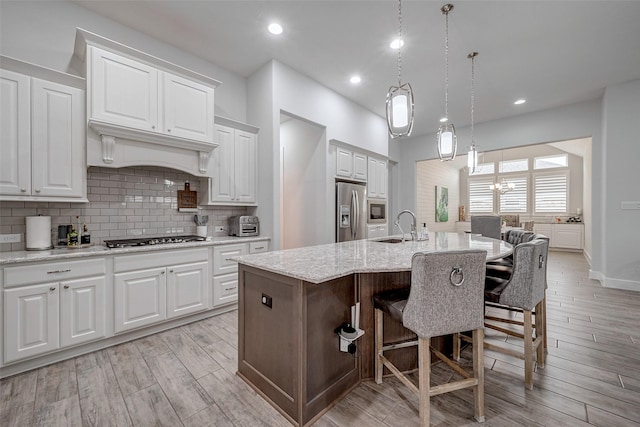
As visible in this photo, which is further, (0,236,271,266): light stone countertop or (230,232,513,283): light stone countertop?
(0,236,271,266): light stone countertop

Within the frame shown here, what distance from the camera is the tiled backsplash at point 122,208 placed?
237cm

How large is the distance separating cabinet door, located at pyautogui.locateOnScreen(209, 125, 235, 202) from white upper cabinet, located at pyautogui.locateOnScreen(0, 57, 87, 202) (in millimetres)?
1250

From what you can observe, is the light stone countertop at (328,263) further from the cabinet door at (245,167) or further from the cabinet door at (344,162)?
the cabinet door at (344,162)

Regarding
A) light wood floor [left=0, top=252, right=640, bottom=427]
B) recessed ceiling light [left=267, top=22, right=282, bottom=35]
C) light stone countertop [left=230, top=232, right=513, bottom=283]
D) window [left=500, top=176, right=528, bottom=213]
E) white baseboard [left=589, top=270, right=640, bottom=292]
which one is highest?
recessed ceiling light [left=267, top=22, right=282, bottom=35]

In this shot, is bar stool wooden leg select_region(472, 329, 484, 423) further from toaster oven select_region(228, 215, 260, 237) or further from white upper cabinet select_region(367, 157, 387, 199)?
white upper cabinet select_region(367, 157, 387, 199)

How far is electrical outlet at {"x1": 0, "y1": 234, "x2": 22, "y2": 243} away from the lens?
2.25m

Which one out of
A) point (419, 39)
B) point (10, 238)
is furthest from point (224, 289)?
point (419, 39)

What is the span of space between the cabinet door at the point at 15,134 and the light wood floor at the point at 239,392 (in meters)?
1.48

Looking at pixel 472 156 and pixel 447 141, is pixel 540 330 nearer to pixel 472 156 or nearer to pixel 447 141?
pixel 447 141

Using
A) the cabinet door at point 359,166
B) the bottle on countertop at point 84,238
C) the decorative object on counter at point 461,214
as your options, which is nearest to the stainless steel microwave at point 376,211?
the cabinet door at point 359,166

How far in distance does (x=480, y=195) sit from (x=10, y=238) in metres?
11.9

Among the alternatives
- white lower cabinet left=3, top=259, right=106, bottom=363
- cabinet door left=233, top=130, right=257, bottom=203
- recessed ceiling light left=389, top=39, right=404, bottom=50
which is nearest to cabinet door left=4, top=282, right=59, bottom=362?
white lower cabinet left=3, top=259, right=106, bottom=363

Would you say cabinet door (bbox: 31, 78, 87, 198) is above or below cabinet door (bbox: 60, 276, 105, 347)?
above

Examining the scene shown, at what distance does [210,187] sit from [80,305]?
5.56ft
